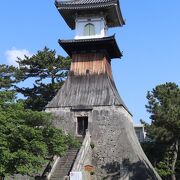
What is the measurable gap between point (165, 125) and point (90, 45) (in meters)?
7.42

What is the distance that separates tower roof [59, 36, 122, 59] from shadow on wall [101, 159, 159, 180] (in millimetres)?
8100

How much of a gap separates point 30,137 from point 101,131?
835 centimetres

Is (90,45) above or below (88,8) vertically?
below

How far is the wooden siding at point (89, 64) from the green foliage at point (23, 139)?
30.6ft

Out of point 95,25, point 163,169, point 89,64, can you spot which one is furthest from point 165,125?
point 95,25

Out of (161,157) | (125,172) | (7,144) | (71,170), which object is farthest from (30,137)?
(161,157)

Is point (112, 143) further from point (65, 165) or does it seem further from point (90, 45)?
point (90, 45)

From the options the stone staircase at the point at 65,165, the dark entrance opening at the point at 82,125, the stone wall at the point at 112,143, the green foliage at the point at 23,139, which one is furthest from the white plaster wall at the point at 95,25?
the green foliage at the point at 23,139

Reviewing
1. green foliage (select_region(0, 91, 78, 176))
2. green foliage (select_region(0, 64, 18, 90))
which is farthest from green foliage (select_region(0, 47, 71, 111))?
green foliage (select_region(0, 91, 78, 176))

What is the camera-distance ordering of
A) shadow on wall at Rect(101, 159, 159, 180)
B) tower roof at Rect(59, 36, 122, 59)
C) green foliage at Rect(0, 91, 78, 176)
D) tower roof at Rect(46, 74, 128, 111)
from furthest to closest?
tower roof at Rect(59, 36, 122, 59)
tower roof at Rect(46, 74, 128, 111)
shadow on wall at Rect(101, 159, 159, 180)
green foliage at Rect(0, 91, 78, 176)

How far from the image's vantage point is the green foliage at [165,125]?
26781 mm

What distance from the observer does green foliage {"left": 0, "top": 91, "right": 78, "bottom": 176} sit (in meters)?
16.1

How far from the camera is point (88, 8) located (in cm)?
2752

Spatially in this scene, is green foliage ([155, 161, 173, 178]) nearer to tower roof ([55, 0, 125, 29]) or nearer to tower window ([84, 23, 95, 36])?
tower window ([84, 23, 95, 36])
